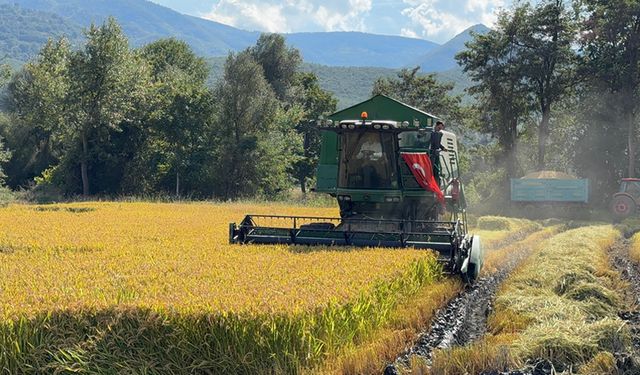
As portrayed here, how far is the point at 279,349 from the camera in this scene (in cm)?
562

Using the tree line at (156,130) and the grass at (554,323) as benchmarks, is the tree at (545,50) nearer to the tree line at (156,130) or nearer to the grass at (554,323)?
the tree line at (156,130)

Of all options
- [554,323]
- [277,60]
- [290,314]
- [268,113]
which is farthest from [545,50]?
[290,314]

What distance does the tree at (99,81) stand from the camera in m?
35.4

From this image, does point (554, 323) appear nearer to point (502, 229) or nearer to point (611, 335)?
point (611, 335)

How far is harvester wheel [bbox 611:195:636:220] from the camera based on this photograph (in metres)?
28.5

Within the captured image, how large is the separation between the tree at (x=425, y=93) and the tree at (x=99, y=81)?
63.7ft

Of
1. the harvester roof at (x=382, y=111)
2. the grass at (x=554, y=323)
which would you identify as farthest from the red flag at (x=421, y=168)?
the harvester roof at (x=382, y=111)

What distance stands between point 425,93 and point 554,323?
4268 centimetres

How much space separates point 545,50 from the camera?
121 feet

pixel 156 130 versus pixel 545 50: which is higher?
pixel 545 50

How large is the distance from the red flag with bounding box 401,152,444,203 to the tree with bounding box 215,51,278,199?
26933 mm

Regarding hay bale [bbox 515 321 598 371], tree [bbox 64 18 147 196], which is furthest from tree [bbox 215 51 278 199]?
hay bale [bbox 515 321 598 371]

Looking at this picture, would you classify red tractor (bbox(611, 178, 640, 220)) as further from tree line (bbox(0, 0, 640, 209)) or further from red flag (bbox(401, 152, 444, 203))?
red flag (bbox(401, 152, 444, 203))

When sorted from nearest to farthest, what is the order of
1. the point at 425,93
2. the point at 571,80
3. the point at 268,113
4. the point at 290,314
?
the point at 290,314, the point at 571,80, the point at 268,113, the point at 425,93
